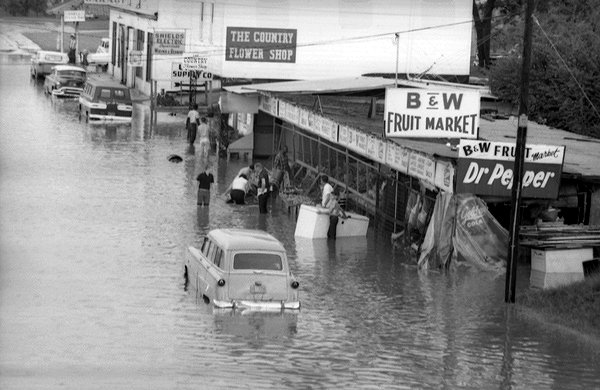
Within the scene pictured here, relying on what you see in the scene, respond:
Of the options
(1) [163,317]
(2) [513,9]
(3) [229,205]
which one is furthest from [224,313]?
(2) [513,9]

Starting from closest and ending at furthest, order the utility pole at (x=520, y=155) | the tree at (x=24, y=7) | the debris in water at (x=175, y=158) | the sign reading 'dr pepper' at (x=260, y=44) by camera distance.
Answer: the tree at (x=24, y=7)
the utility pole at (x=520, y=155)
the debris in water at (x=175, y=158)
the sign reading 'dr pepper' at (x=260, y=44)

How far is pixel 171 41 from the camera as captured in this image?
193 ft

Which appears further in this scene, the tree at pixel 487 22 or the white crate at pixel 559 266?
the tree at pixel 487 22

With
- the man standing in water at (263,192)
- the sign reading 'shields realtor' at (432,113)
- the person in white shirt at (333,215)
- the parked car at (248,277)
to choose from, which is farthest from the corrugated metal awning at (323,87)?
the parked car at (248,277)

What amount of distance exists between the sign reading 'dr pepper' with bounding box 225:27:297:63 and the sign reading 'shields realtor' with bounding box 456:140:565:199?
28.6m

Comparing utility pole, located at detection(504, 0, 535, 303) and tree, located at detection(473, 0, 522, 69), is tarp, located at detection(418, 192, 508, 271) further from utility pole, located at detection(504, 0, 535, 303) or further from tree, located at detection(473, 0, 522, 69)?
tree, located at detection(473, 0, 522, 69)

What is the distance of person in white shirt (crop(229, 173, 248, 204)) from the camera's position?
34906 millimetres

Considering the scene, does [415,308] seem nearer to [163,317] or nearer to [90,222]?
[163,317]

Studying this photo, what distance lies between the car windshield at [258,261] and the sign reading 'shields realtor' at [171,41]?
37.9 metres

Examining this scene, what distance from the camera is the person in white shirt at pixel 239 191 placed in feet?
115

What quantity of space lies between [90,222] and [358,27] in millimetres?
28122

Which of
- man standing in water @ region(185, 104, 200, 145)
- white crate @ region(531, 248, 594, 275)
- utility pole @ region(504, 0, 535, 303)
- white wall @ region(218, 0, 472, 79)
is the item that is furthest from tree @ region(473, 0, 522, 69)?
utility pole @ region(504, 0, 535, 303)

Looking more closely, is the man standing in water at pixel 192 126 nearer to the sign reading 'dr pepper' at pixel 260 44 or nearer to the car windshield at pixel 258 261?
the sign reading 'dr pepper' at pixel 260 44

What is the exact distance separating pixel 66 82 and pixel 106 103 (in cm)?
1057
